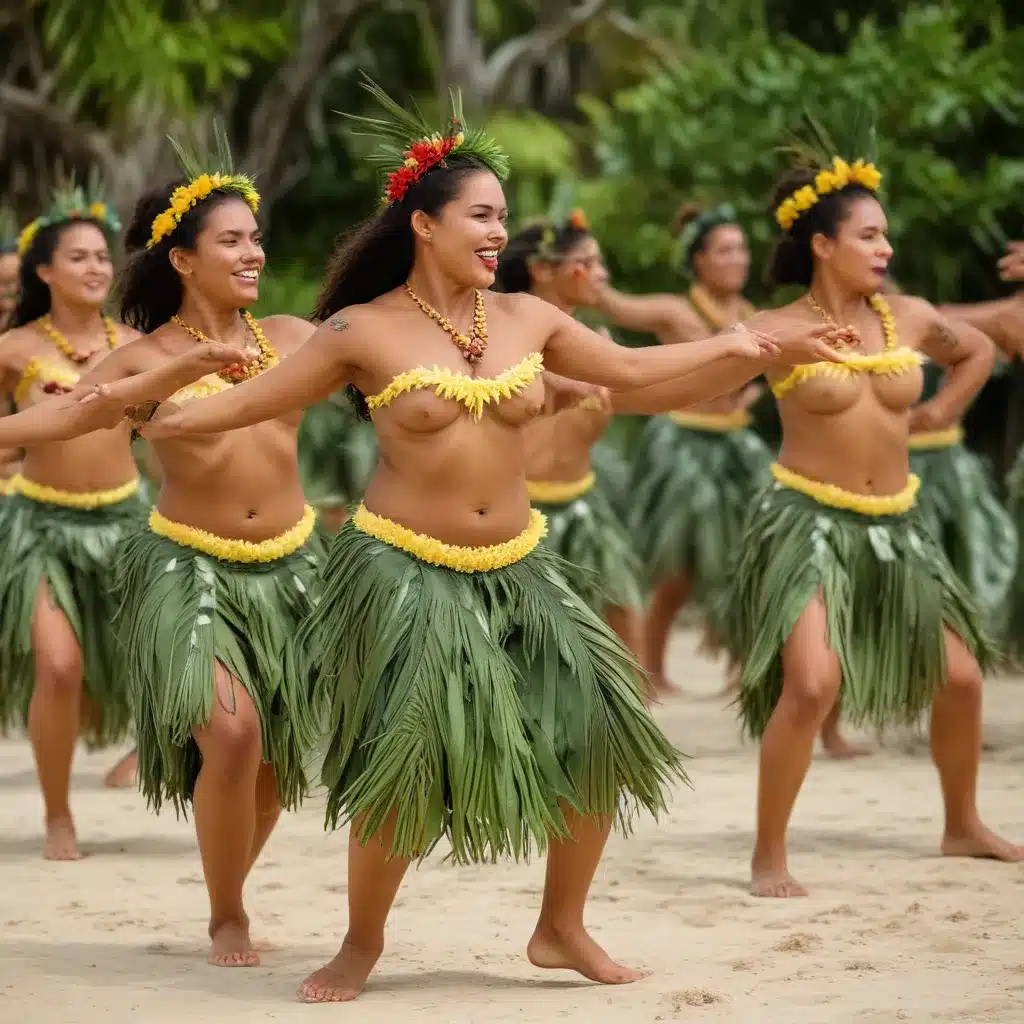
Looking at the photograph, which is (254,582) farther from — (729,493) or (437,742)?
(729,493)

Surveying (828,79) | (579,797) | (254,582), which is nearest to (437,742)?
(579,797)

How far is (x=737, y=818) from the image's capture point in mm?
5516

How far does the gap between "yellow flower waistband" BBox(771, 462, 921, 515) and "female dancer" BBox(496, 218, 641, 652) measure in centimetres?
133

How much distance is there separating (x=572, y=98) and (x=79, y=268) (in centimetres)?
799

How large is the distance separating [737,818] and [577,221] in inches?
74.9

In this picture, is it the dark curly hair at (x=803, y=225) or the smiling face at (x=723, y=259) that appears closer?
the dark curly hair at (x=803, y=225)

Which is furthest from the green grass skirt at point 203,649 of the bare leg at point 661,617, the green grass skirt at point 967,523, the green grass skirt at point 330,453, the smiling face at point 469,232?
the green grass skirt at point 330,453

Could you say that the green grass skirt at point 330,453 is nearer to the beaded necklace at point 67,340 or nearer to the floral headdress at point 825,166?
Result: the beaded necklace at point 67,340

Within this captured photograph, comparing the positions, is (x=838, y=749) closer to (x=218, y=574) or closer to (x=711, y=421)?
(x=711, y=421)

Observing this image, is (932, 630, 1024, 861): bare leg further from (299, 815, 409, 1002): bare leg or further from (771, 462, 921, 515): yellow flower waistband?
(299, 815, 409, 1002): bare leg

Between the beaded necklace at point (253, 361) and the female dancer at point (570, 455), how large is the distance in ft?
5.89

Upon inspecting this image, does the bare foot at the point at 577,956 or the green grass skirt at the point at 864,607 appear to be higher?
the green grass skirt at the point at 864,607

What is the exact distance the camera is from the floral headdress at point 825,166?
4.83m

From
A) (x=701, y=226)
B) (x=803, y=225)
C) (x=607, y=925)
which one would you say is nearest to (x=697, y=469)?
(x=701, y=226)
